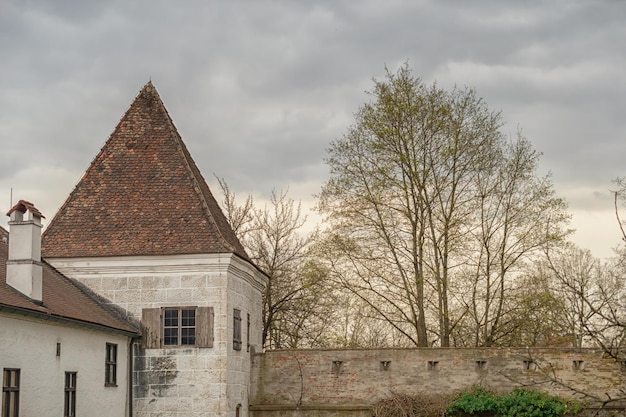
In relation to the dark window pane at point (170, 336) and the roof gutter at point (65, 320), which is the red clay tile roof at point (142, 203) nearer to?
the dark window pane at point (170, 336)

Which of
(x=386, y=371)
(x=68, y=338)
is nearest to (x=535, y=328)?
(x=386, y=371)

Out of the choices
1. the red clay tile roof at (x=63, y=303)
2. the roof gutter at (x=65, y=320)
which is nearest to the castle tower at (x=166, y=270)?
the red clay tile roof at (x=63, y=303)

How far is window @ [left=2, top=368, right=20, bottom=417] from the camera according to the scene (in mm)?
14758

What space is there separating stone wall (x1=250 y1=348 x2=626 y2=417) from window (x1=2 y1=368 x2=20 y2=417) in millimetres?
7773

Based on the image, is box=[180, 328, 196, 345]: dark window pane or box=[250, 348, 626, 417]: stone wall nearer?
box=[180, 328, 196, 345]: dark window pane

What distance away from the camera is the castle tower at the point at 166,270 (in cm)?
1972

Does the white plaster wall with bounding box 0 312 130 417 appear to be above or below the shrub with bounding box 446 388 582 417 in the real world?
above

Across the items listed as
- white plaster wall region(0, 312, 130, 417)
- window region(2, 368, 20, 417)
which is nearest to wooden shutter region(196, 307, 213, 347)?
white plaster wall region(0, 312, 130, 417)

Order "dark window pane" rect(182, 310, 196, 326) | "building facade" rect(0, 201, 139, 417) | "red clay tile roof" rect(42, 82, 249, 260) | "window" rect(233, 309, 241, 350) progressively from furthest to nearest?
"window" rect(233, 309, 241, 350)
"red clay tile roof" rect(42, 82, 249, 260)
"dark window pane" rect(182, 310, 196, 326)
"building facade" rect(0, 201, 139, 417)

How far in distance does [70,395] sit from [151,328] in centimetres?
317

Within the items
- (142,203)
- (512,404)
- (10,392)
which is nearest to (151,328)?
(142,203)

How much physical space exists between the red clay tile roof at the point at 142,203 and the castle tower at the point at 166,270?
0.03 m

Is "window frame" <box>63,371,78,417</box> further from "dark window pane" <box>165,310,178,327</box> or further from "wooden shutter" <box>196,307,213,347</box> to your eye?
"wooden shutter" <box>196,307,213,347</box>

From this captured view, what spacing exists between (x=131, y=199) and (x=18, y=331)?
267 inches
